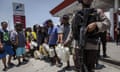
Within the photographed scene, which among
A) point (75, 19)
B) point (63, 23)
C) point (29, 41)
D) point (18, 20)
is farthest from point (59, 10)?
point (75, 19)

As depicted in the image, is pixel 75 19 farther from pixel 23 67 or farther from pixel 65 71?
pixel 23 67

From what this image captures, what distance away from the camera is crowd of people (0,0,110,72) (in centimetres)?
437

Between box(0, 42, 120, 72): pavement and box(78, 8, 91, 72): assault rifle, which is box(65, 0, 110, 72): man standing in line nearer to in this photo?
box(78, 8, 91, 72): assault rifle

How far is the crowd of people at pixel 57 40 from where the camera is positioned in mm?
4367

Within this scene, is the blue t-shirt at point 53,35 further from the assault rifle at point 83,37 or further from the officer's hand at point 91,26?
the officer's hand at point 91,26

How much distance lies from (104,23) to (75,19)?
44 cm

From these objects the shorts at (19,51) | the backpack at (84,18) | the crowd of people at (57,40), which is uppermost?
the backpack at (84,18)

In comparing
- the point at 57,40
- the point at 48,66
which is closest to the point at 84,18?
the point at 57,40

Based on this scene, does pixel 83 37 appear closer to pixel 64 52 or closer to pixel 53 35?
pixel 64 52

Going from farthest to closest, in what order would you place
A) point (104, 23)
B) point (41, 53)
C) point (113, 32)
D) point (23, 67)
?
point (113, 32) < point (41, 53) < point (23, 67) < point (104, 23)

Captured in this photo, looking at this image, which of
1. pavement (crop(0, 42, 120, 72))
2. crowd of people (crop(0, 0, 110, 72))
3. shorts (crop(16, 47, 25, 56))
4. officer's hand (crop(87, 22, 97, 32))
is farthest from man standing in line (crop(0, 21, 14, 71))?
officer's hand (crop(87, 22, 97, 32))

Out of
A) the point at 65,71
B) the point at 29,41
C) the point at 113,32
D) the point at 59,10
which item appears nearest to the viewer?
the point at 65,71

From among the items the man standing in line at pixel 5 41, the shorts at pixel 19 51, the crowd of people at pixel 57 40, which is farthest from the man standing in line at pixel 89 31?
the shorts at pixel 19 51

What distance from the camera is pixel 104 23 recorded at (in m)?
4.26
